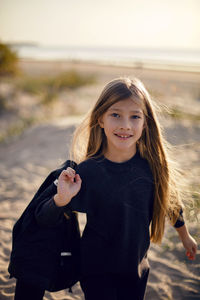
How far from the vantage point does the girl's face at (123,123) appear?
172cm

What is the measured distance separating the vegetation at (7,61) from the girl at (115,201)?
430 inches

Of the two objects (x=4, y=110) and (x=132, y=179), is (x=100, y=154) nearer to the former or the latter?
(x=132, y=179)

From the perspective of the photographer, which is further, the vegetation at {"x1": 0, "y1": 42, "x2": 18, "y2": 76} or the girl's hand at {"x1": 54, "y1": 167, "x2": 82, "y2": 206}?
the vegetation at {"x1": 0, "y1": 42, "x2": 18, "y2": 76}

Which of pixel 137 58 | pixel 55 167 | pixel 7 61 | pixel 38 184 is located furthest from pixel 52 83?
pixel 137 58

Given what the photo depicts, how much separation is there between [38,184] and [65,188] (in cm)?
304

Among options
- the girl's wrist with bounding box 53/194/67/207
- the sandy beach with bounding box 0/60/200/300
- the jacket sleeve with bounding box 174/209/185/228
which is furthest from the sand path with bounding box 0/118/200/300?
the girl's wrist with bounding box 53/194/67/207

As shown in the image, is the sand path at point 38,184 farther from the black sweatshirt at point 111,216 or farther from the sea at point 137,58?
the sea at point 137,58

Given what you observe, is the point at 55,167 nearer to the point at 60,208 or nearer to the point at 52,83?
the point at 60,208

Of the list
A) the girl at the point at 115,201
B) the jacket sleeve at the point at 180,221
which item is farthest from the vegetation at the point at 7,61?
the jacket sleeve at the point at 180,221

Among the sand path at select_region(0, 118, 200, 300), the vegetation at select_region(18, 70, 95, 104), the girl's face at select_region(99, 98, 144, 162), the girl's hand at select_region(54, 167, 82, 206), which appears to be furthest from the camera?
the vegetation at select_region(18, 70, 95, 104)

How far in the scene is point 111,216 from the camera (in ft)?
5.62

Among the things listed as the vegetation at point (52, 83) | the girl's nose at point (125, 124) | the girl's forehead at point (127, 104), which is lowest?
the girl's nose at point (125, 124)

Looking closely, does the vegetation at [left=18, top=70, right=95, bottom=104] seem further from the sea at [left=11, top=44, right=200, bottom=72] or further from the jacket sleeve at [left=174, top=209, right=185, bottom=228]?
the jacket sleeve at [left=174, top=209, right=185, bottom=228]

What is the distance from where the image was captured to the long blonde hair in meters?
1.77
